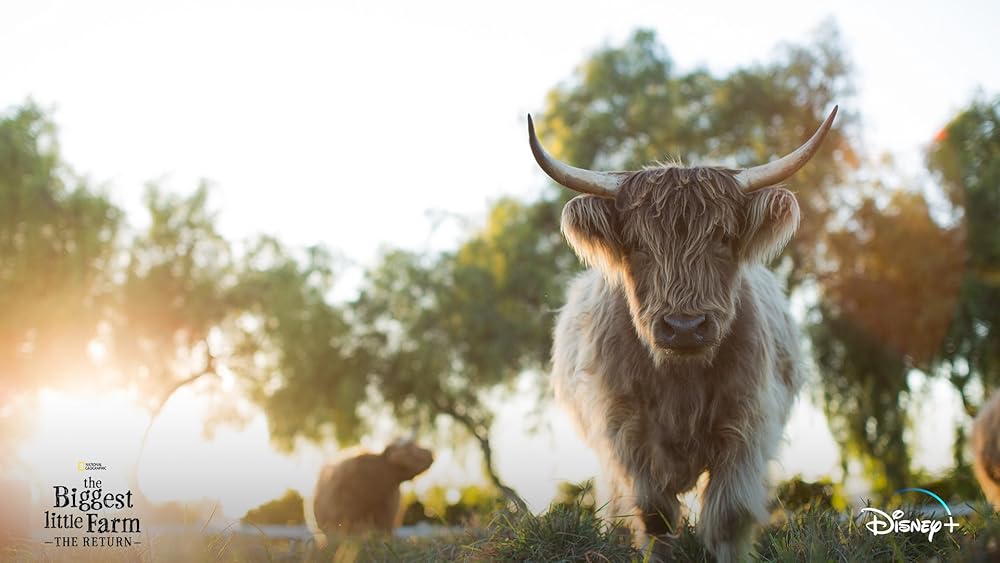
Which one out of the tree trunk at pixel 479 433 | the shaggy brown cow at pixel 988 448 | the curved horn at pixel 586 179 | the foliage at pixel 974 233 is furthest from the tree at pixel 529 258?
the curved horn at pixel 586 179

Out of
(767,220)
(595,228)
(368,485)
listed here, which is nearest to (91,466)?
(595,228)

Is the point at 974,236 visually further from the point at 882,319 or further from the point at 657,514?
the point at 657,514

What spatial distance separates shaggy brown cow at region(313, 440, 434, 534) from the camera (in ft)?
29.0

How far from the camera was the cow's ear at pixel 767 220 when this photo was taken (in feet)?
14.1

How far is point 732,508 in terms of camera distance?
14.0 feet

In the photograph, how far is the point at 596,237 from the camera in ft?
14.6

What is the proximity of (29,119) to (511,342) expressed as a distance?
13.7m

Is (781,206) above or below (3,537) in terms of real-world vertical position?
above

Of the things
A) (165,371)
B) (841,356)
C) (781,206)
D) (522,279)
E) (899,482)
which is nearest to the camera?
(781,206)

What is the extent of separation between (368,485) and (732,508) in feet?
18.1

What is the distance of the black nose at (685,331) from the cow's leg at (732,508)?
2.75 ft

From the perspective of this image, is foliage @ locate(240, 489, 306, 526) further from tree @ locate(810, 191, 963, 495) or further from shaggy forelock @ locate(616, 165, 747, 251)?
shaggy forelock @ locate(616, 165, 747, 251)

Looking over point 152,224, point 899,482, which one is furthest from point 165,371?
point 899,482

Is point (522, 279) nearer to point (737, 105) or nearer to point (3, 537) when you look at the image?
point (737, 105)
